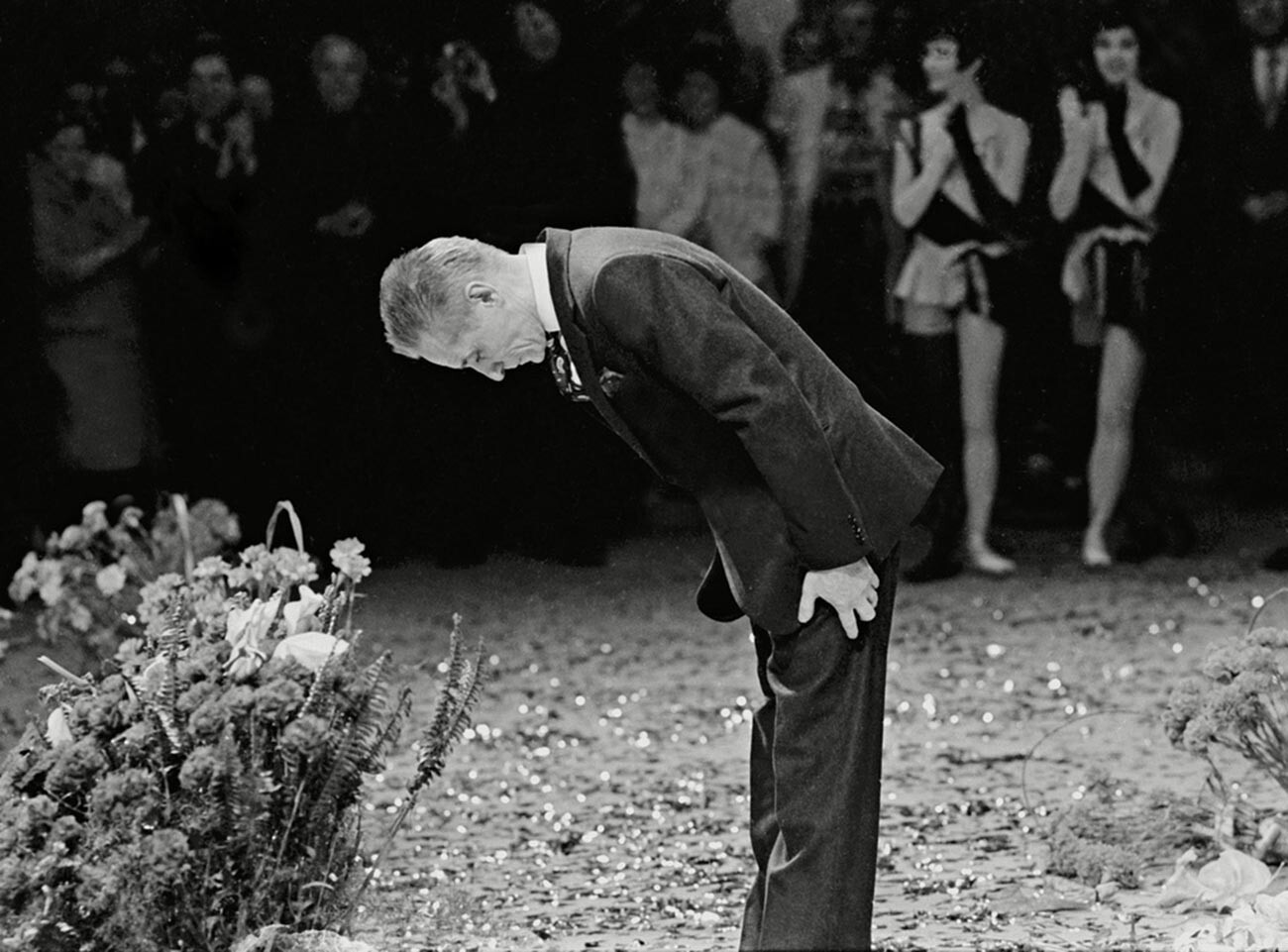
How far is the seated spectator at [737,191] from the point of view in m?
5.98

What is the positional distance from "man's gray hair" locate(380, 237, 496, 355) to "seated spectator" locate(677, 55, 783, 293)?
11.7 feet

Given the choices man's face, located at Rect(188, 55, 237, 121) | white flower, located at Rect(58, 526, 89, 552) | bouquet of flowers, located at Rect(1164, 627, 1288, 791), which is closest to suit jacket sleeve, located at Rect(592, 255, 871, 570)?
bouquet of flowers, located at Rect(1164, 627, 1288, 791)

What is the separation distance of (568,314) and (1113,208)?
12.9 ft

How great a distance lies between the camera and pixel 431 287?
2.45 metres

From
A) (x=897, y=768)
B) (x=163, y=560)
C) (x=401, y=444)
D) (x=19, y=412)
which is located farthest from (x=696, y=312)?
(x=19, y=412)

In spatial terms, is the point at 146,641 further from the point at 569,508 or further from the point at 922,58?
the point at 922,58

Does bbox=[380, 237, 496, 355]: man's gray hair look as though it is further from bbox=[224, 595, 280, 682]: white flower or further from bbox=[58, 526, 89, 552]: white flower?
bbox=[58, 526, 89, 552]: white flower

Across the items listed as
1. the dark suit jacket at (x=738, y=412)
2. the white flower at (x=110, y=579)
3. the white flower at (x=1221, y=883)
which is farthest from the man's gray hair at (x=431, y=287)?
the white flower at (x=110, y=579)

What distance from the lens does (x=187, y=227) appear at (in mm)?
5918

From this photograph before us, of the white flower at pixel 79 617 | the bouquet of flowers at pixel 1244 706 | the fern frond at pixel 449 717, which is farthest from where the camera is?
→ the white flower at pixel 79 617

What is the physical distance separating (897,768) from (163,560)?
1.90 m

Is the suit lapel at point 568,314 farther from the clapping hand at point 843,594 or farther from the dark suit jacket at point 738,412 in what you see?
the clapping hand at point 843,594

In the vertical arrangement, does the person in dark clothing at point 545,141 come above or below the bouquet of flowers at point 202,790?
above

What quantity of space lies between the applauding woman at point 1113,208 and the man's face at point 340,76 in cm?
219
